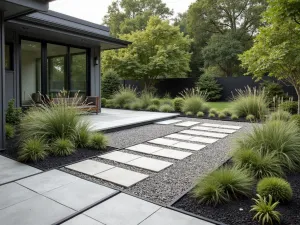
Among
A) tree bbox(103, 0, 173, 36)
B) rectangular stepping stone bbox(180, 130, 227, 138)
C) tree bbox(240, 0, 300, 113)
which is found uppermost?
tree bbox(103, 0, 173, 36)

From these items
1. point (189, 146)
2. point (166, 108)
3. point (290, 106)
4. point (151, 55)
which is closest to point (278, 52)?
point (290, 106)

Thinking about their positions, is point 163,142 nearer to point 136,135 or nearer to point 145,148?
point 145,148

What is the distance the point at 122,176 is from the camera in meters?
2.83

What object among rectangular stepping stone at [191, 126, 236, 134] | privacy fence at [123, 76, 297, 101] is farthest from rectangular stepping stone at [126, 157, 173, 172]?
privacy fence at [123, 76, 297, 101]

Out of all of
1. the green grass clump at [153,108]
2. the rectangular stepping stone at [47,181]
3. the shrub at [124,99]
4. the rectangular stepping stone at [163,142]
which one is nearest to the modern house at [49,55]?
the shrub at [124,99]

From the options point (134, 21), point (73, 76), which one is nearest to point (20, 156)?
point (73, 76)

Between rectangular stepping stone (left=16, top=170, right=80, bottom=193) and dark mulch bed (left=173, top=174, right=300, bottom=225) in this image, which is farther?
rectangular stepping stone (left=16, top=170, right=80, bottom=193)

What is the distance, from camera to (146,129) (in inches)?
231

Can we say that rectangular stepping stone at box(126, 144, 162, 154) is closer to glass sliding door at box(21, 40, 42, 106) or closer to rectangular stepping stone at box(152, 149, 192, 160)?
rectangular stepping stone at box(152, 149, 192, 160)

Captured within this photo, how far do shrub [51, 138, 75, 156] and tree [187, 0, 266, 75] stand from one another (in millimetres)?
18815

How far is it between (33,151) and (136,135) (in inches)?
89.1

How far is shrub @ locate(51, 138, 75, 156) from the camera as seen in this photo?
354 centimetres

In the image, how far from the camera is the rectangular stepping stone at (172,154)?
12.0ft

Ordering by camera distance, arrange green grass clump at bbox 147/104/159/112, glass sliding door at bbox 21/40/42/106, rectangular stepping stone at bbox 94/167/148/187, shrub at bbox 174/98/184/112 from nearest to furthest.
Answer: rectangular stepping stone at bbox 94/167/148/187 < glass sliding door at bbox 21/40/42/106 < shrub at bbox 174/98/184/112 < green grass clump at bbox 147/104/159/112
